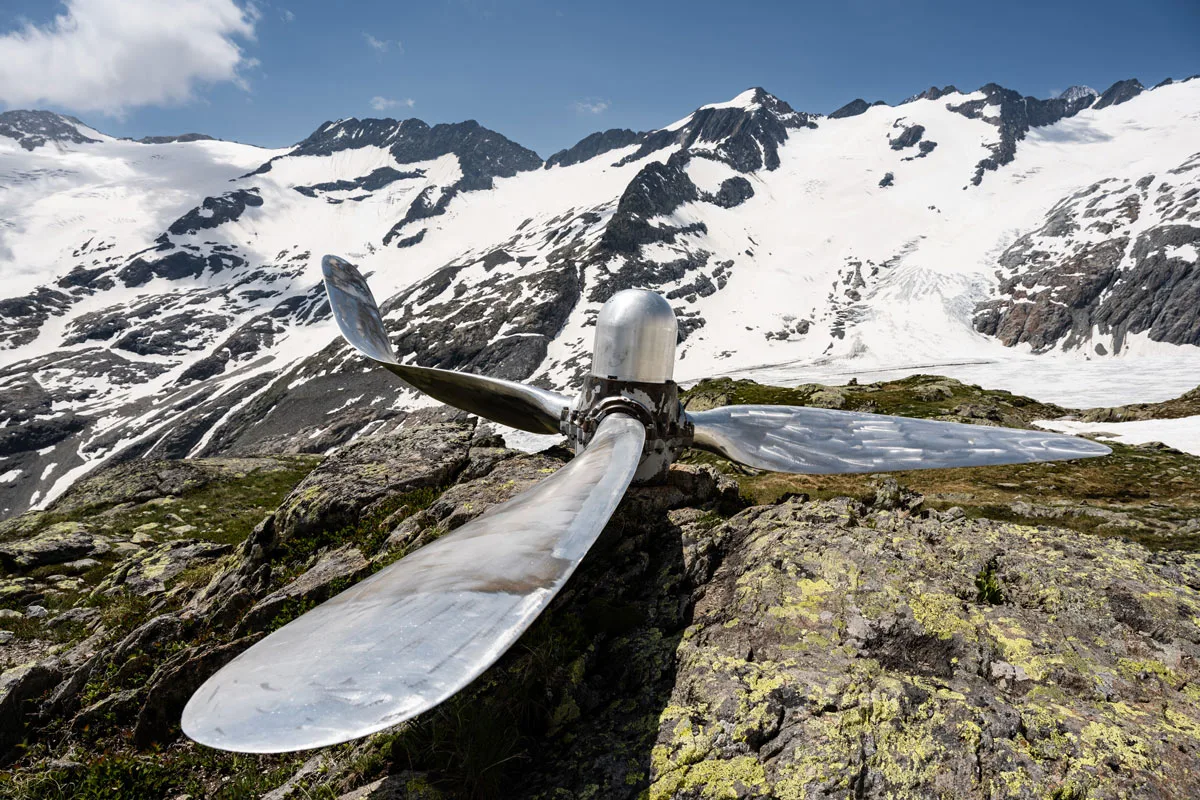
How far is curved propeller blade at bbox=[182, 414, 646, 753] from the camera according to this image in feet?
6.52

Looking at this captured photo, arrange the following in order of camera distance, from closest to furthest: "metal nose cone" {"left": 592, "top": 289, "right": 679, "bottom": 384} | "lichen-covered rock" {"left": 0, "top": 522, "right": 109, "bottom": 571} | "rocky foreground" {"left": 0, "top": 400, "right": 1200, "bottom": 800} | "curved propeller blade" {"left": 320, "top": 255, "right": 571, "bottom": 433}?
1. "rocky foreground" {"left": 0, "top": 400, "right": 1200, "bottom": 800}
2. "metal nose cone" {"left": 592, "top": 289, "right": 679, "bottom": 384}
3. "curved propeller blade" {"left": 320, "top": 255, "right": 571, "bottom": 433}
4. "lichen-covered rock" {"left": 0, "top": 522, "right": 109, "bottom": 571}

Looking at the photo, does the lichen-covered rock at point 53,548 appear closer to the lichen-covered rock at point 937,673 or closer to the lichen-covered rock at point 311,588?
the lichen-covered rock at point 311,588

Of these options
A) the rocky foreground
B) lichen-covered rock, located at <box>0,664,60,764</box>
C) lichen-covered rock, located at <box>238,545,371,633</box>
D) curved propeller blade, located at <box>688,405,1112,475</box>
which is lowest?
lichen-covered rock, located at <box>0,664,60,764</box>

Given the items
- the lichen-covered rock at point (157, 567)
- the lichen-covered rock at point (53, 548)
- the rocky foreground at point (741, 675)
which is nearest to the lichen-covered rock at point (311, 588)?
the rocky foreground at point (741, 675)

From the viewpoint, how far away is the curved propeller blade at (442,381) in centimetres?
945

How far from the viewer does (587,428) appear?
7781mm

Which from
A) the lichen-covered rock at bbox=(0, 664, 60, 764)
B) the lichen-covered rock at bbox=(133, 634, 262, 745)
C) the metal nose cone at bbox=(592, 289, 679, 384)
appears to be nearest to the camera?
the lichen-covered rock at bbox=(133, 634, 262, 745)

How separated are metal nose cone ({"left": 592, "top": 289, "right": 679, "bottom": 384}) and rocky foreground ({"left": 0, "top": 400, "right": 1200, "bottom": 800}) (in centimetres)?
191

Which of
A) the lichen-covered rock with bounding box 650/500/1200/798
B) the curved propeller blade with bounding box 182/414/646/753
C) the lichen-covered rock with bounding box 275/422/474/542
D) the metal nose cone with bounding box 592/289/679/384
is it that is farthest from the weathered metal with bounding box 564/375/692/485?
the lichen-covered rock with bounding box 275/422/474/542

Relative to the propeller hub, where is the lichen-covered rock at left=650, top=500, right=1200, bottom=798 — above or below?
below

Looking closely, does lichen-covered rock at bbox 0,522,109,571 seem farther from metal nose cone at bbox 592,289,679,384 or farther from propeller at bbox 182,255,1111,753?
metal nose cone at bbox 592,289,679,384

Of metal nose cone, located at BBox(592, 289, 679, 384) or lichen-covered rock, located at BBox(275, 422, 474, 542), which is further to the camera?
lichen-covered rock, located at BBox(275, 422, 474, 542)

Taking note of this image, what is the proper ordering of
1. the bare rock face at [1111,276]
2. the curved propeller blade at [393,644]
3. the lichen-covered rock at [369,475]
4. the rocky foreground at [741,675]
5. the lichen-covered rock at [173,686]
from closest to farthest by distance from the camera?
the curved propeller blade at [393,644], the rocky foreground at [741,675], the lichen-covered rock at [173,686], the lichen-covered rock at [369,475], the bare rock face at [1111,276]

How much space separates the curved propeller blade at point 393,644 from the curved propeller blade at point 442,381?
232 inches
